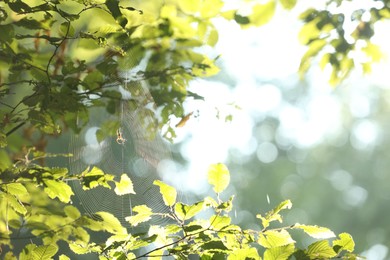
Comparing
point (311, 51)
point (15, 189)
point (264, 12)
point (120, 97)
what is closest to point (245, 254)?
point (15, 189)

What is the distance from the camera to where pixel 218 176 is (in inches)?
37.9

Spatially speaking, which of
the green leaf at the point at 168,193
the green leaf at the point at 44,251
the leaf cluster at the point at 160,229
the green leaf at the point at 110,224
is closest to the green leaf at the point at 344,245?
the leaf cluster at the point at 160,229

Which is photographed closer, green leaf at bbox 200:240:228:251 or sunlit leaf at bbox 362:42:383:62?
green leaf at bbox 200:240:228:251

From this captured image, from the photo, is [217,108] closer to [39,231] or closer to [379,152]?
[39,231]

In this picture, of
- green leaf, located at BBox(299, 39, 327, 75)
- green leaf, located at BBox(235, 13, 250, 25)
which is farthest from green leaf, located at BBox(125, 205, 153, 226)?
green leaf, located at BBox(299, 39, 327, 75)

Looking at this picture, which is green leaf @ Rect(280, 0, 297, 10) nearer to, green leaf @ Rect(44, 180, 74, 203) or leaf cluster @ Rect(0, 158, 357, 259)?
leaf cluster @ Rect(0, 158, 357, 259)

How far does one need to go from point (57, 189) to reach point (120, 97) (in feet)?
1.08

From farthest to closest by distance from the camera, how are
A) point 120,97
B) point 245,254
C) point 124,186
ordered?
point 120,97, point 124,186, point 245,254

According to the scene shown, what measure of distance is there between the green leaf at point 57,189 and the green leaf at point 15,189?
0.05 meters

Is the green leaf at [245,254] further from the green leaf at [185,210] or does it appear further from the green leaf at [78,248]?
the green leaf at [78,248]

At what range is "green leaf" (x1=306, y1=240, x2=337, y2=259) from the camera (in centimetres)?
89

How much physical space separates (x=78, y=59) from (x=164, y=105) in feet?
0.75

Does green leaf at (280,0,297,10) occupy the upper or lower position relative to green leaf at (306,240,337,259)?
upper

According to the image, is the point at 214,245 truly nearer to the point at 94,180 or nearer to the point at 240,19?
the point at 94,180
